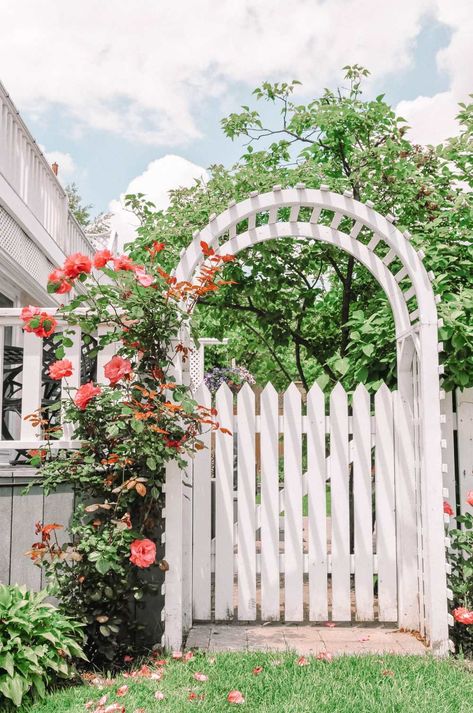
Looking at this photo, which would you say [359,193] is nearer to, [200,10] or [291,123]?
[291,123]

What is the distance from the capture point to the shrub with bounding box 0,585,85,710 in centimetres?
276

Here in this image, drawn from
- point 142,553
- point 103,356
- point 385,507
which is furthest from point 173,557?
point 385,507

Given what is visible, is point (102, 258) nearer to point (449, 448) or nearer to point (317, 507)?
point (317, 507)

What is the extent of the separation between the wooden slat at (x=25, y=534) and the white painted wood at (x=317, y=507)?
1514 millimetres

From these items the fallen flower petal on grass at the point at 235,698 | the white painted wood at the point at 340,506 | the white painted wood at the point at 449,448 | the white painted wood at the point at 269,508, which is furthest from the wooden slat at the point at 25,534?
the white painted wood at the point at 449,448

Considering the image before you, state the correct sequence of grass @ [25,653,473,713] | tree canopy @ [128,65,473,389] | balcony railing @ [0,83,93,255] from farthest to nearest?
balcony railing @ [0,83,93,255] → tree canopy @ [128,65,473,389] → grass @ [25,653,473,713]

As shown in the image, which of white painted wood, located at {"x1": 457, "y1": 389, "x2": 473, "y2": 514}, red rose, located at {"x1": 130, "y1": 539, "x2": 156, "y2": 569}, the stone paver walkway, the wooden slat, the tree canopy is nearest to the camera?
red rose, located at {"x1": 130, "y1": 539, "x2": 156, "y2": 569}

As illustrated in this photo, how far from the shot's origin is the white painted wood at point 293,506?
3.91 meters

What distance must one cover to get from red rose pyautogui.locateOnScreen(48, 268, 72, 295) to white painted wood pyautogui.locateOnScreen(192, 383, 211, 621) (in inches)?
40.6

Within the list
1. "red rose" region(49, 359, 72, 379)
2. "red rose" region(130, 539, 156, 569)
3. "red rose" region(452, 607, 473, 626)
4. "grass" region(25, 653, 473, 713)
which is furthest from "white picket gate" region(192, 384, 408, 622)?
"red rose" region(49, 359, 72, 379)

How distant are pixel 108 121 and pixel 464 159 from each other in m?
10.7

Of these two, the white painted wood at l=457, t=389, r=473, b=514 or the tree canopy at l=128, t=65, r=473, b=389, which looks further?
the tree canopy at l=128, t=65, r=473, b=389

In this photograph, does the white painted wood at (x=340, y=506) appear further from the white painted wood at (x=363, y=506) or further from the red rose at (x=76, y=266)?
A: the red rose at (x=76, y=266)

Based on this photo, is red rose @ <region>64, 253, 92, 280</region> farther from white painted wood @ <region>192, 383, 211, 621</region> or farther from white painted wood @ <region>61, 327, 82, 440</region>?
white painted wood @ <region>192, 383, 211, 621</region>
